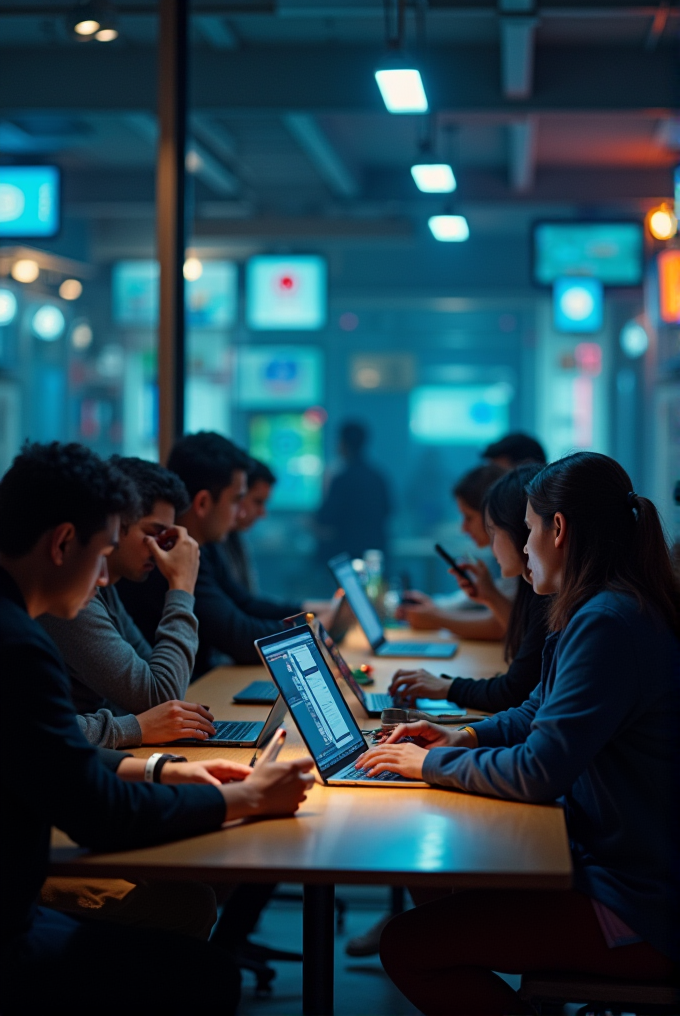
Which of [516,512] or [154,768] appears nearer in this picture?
[154,768]

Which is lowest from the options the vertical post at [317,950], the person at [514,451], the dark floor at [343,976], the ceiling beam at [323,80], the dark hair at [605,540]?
the dark floor at [343,976]

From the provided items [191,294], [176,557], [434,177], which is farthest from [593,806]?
[191,294]

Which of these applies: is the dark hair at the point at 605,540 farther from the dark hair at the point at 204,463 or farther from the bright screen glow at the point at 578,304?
the bright screen glow at the point at 578,304

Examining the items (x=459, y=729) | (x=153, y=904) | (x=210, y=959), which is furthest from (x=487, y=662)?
(x=210, y=959)

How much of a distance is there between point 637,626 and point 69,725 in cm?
89

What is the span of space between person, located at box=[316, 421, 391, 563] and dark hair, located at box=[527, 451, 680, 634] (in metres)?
5.78

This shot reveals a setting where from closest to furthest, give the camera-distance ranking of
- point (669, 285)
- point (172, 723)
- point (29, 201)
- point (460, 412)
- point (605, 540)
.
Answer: point (605, 540) < point (172, 723) < point (29, 201) < point (669, 285) < point (460, 412)

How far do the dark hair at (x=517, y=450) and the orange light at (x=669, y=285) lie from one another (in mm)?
4012

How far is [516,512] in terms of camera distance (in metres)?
2.53

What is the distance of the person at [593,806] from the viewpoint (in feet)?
5.69

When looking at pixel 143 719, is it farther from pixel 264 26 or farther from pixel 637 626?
pixel 264 26

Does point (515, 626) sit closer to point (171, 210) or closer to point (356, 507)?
point (171, 210)

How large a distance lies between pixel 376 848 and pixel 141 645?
1.16 metres

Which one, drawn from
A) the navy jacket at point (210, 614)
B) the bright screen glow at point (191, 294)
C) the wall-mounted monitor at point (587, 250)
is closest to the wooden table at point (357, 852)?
the navy jacket at point (210, 614)
